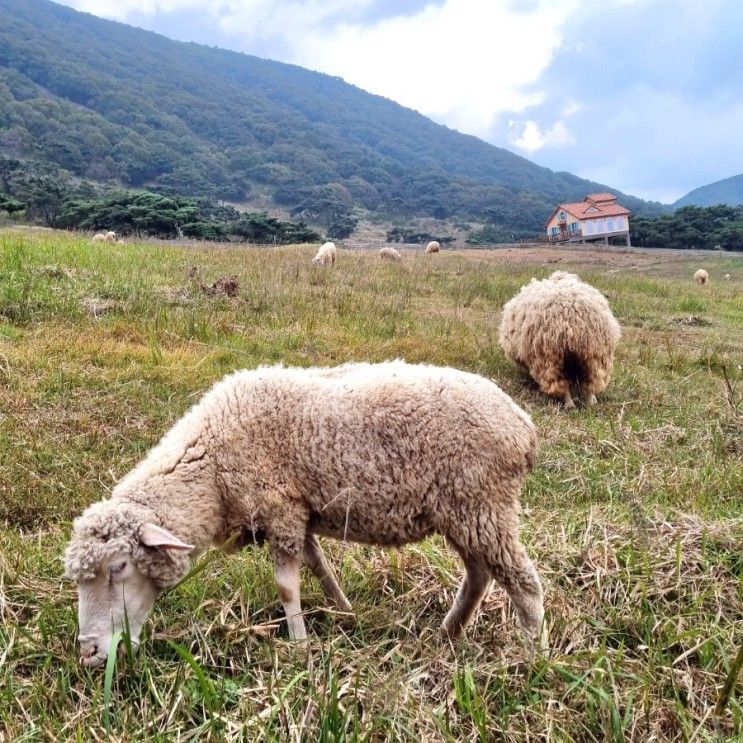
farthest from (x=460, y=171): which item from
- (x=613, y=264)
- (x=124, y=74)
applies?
(x=613, y=264)

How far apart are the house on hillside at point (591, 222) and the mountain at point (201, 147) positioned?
36475 mm

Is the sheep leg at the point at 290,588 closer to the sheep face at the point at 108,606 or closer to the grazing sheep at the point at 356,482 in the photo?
the grazing sheep at the point at 356,482

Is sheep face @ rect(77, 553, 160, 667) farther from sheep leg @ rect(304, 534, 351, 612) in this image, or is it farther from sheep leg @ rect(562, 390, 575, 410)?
sheep leg @ rect(562, 390, 575, 410)

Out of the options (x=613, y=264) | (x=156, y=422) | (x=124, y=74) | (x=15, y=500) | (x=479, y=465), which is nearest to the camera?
(x=479, y=465)

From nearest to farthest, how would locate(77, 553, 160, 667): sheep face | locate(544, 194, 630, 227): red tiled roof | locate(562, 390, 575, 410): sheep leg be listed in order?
1. locate(77, 553, 160, 667): sheep face
2. locate(562, 390, 575, 410): sheep leg
3. locate(544, 194, 630, 227): red tiled roof

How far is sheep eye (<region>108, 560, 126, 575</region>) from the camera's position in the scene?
2492 mm

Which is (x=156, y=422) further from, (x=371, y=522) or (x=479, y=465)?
(x=479, y=465)

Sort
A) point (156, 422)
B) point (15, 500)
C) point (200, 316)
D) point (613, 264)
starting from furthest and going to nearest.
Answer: point (613, 264), point (200, 316), point (156, 422), point (15, 500)

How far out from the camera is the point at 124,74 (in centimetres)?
17188

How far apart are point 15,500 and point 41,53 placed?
183 metres

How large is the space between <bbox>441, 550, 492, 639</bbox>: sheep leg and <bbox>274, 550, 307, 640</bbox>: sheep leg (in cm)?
A: 72

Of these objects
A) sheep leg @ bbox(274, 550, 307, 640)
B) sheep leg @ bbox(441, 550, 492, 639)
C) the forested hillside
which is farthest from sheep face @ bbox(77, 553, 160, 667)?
the forested hillside

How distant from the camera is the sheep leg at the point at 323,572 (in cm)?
302

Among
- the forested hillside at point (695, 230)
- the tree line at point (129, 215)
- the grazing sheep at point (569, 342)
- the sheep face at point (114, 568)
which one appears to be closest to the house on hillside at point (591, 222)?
the forested hillside at point (695, 230)
